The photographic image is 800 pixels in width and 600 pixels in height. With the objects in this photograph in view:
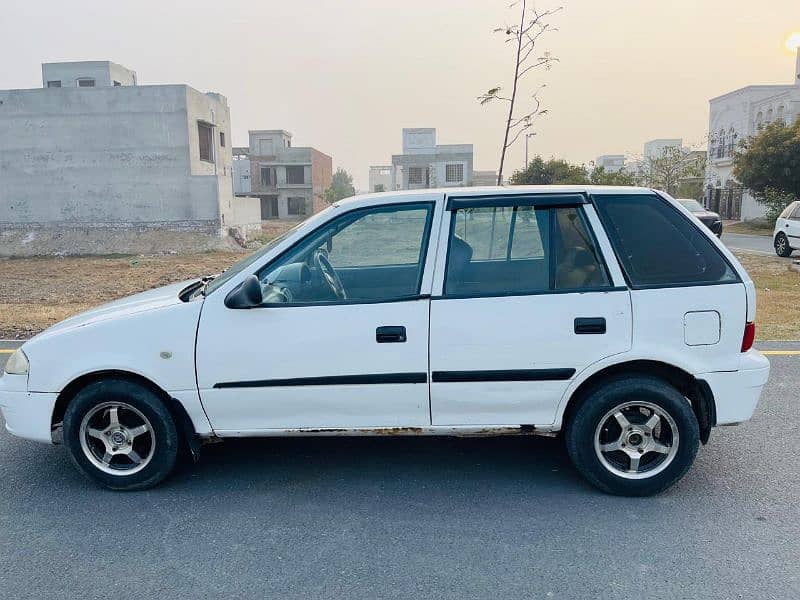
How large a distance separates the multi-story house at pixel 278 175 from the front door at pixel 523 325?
208 ft

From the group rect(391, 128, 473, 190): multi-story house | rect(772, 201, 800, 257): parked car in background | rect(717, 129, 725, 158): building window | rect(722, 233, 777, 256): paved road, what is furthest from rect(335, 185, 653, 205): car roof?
rect(391, 128, 473, 190): multi-story house

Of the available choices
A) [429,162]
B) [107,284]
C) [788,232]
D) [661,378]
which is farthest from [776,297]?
[429,162]

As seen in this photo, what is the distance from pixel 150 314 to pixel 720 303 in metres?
3.29

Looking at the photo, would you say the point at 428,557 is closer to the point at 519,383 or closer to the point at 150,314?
the point at 519,383

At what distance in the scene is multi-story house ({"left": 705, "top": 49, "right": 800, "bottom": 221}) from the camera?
42344 millimetres

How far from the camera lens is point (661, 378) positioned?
3779mm

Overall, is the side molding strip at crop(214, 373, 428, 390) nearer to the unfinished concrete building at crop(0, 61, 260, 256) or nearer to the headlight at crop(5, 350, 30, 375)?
the headlight at crop(5, 350, 30, 375)

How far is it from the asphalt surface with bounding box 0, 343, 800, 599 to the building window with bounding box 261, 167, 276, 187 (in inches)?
2555

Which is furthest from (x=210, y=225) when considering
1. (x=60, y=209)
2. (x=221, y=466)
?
(x=221, y=466)

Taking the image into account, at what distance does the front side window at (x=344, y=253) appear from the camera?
3.77 metres

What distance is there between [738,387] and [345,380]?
7.40 feet

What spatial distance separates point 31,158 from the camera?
27078mm

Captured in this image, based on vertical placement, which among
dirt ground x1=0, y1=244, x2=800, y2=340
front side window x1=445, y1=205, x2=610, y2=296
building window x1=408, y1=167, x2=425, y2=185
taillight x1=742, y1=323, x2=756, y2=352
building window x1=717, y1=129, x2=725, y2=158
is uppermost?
building window x1=717, y1=129, x2=725, y2=158

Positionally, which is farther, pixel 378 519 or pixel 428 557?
pixel 378 519
